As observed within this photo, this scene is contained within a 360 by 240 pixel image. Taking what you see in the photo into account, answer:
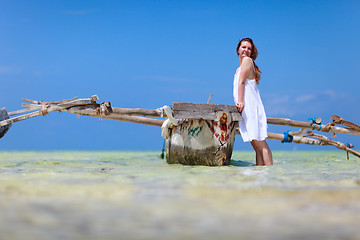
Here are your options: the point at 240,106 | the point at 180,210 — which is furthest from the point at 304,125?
the point at 180,210

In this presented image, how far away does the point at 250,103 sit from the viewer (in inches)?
197

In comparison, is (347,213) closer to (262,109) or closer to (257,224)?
(257,224)

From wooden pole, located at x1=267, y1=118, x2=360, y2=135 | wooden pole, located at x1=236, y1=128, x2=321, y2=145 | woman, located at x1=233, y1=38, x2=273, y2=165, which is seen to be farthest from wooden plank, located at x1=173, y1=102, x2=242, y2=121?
wooden pole, located at x1=236, y1=128, x2=321, y2=145

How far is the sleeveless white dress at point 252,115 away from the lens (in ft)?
16.1

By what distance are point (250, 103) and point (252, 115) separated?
0.17m

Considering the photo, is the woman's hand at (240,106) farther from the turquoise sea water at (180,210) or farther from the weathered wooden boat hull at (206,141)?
the turquoise sea water at (180,210)

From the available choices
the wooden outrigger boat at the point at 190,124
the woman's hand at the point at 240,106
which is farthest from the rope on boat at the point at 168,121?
the woman's hand at the point at 240,106

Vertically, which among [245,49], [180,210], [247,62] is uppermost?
[245,49]

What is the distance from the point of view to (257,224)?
A: 1.47m

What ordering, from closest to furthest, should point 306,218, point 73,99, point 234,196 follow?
point 306,218
point 234,196
point 73,99

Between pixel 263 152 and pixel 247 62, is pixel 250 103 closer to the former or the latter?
pixel 247 62

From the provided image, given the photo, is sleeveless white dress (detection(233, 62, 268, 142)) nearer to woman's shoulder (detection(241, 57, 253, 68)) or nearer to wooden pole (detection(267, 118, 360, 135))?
woman's shoulder (detection(241, 57, 253, 68))

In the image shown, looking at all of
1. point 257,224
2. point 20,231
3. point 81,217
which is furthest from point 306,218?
point 20,231

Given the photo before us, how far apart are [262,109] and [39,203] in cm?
383
